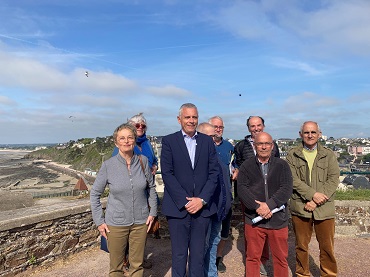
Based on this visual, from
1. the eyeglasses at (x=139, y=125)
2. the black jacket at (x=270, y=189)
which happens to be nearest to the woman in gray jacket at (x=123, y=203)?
the eyeglasses at (x=139, y=125)

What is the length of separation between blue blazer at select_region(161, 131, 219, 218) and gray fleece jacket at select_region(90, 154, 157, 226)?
0.26 meters

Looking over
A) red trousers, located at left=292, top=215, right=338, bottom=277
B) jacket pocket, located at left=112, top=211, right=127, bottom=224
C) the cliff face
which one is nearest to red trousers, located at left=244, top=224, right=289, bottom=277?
red trousers, located at left=292, top=215, right=338, bottom=277

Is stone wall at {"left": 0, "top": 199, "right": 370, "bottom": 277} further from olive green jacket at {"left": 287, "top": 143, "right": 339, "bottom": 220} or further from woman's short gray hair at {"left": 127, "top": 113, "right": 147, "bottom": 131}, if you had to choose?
olive green jacket at {"left": 287, "top": 143, "right": 339, "bottom": 220}

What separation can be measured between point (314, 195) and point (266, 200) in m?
0.63

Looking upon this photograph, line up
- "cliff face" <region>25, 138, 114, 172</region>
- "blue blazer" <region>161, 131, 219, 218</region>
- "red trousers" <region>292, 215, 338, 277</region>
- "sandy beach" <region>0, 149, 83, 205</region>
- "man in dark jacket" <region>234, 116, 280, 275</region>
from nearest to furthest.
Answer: "blue blazer" <region>161, 131, 219, 218</region> → "red trousers" <region>292, 215, 338, 277</region> → "man in dark jacket" <region>234, 116, 280, 275</region> → "sandy beach" <region>0, 149, 83, 205</region> → "cliff face" <region>25, 138, 114, 172</region>

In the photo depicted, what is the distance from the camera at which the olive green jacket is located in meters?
3.39

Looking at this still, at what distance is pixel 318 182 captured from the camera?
345cm

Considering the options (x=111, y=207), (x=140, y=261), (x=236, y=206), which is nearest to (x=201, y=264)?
(x=140, y=261)

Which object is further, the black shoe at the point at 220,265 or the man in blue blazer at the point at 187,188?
the black shoe at the point at 220,265

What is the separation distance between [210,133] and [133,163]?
3.37ft

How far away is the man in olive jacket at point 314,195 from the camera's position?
134 inches

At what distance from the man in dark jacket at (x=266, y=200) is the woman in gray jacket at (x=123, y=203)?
1.08m

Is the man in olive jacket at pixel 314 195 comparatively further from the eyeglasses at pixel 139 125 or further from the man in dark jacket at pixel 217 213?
the eyeglasses at pixel 139 125

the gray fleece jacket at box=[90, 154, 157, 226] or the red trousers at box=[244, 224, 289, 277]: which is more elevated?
the gray fleece jacket at box=[90, 154, 157, 226]
